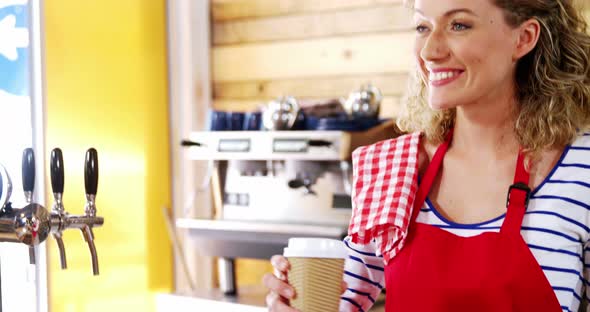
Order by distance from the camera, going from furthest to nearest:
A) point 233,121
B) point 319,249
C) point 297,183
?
point 233,121 → point 297,183 → point 319,249

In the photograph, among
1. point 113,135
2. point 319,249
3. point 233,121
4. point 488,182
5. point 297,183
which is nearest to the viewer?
point 319,249

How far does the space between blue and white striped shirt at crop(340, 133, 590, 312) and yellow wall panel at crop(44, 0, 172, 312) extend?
1648 mm

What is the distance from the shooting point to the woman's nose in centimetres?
114

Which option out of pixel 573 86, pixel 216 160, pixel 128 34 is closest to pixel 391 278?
pixel 573 86

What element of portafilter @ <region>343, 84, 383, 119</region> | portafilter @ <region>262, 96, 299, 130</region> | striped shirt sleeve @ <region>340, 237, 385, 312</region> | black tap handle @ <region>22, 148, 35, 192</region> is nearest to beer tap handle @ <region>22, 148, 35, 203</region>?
black tap handle @ <region>22, 148, 35, 192</region>

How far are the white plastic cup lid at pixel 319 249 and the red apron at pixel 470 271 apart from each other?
0.76 feet

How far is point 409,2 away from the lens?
1316 millimetres

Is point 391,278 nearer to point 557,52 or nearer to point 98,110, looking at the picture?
point 557,52

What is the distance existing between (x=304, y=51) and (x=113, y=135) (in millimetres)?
794

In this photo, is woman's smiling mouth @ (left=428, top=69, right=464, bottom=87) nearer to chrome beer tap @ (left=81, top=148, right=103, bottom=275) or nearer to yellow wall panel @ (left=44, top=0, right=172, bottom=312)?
chrome beer tap @ (left=81, top=148, right=103, bottom=275)

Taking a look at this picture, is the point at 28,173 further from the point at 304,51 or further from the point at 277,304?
the point at 304,51

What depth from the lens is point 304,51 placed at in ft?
9.29

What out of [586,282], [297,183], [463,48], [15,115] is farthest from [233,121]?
[586,282]

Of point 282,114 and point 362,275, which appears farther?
point 282,114
